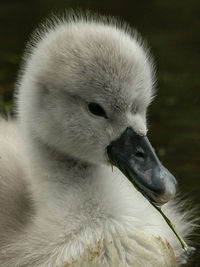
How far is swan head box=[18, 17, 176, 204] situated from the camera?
4844 millimetres

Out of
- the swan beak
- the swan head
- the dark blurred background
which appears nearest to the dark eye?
the swan head

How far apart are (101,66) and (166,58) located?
3.63 meters

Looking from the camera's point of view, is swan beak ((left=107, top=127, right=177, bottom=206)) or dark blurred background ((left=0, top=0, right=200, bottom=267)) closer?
swan beak ((left=107, top=127, right=177, bottom=206))

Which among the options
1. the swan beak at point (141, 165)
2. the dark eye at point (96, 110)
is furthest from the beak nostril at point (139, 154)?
the dark eye at point (96, 110)

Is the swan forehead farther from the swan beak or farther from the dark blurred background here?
the dark blurred background

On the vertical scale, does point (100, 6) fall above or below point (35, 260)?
above

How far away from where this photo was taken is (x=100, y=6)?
9.77 m

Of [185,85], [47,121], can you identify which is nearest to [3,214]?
[47,121]

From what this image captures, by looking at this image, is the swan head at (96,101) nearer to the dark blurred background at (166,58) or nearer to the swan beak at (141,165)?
the swan beak at (141,165)

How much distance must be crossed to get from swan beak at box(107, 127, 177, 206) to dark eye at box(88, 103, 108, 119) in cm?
16

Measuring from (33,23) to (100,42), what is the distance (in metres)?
4.49

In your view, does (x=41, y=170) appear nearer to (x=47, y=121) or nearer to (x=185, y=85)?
(x=47, y=121)

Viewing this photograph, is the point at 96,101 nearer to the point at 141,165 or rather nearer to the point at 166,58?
the point at 141,165

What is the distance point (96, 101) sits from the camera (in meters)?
4.89
